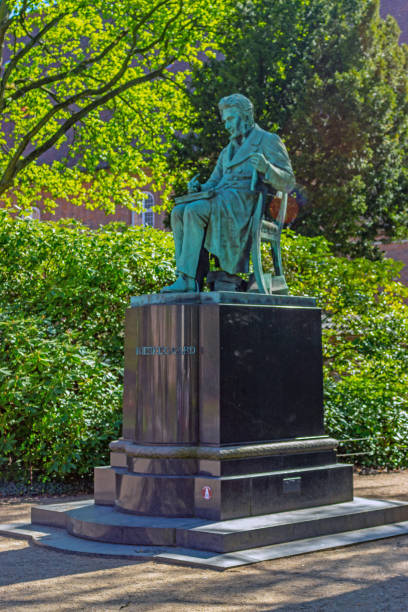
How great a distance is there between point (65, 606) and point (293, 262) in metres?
9.71

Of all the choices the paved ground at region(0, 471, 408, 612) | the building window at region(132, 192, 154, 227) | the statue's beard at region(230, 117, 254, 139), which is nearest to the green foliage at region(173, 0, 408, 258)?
the building window at region(132, 192, 154, 227)

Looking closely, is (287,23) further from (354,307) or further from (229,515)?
(229,515)

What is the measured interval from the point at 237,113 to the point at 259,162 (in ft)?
2.22

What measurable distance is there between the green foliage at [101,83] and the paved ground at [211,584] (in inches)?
502

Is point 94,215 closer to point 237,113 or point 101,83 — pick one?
point 101,83

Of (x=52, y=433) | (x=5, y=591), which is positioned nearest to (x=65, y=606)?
(x=5, y=591)

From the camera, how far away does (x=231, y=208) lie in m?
7.64

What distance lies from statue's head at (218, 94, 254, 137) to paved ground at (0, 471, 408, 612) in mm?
4158

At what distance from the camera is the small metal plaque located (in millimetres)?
6926

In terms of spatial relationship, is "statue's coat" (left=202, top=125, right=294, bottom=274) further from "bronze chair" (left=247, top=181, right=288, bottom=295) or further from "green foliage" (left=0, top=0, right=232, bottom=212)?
"green foliage" (left=0, top=0, right=232, bottom=212)

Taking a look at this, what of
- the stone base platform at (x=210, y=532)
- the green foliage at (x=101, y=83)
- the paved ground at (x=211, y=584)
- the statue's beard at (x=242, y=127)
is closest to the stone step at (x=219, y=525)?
the stone base platform at (x=210, y=532)

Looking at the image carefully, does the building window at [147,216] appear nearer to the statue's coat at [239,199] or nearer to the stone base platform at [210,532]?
the statue's coat at [239,199]

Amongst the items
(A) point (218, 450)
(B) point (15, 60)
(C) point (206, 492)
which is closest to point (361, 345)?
(A) point (218, 450)

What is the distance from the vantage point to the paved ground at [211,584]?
4.72 metres
